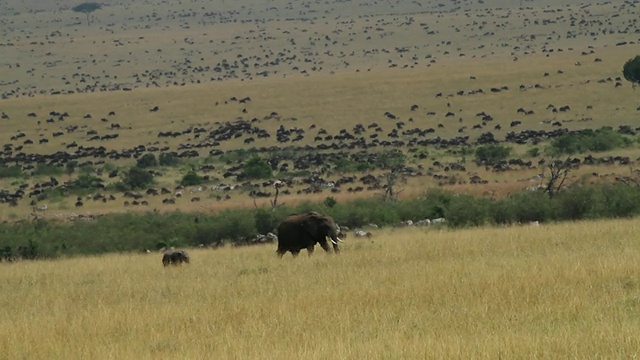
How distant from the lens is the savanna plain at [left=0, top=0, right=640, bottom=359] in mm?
10555

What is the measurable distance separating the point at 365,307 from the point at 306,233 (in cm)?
871

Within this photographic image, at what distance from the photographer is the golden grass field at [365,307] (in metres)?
9.12

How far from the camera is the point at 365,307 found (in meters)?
11.9

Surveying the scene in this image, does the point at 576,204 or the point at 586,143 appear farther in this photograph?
the point at 586,143

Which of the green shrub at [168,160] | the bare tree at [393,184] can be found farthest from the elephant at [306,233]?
the green shrub at [168,160]

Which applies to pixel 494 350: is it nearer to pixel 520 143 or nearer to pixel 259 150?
pixel 520 143

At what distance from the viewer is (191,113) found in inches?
2940

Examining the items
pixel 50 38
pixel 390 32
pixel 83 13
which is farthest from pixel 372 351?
pixel 83 13

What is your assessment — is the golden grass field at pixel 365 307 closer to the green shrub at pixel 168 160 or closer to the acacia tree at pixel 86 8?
the green shrub at pixel 168 160

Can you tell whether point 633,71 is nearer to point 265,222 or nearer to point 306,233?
Result: point 265,222

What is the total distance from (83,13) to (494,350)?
14370 centimetres

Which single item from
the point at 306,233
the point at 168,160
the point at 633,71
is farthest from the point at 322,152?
the point at 306,233

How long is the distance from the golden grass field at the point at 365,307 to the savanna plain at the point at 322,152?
0.16 feet

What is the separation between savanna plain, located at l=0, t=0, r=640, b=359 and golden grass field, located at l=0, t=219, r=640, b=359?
0.05 meters
